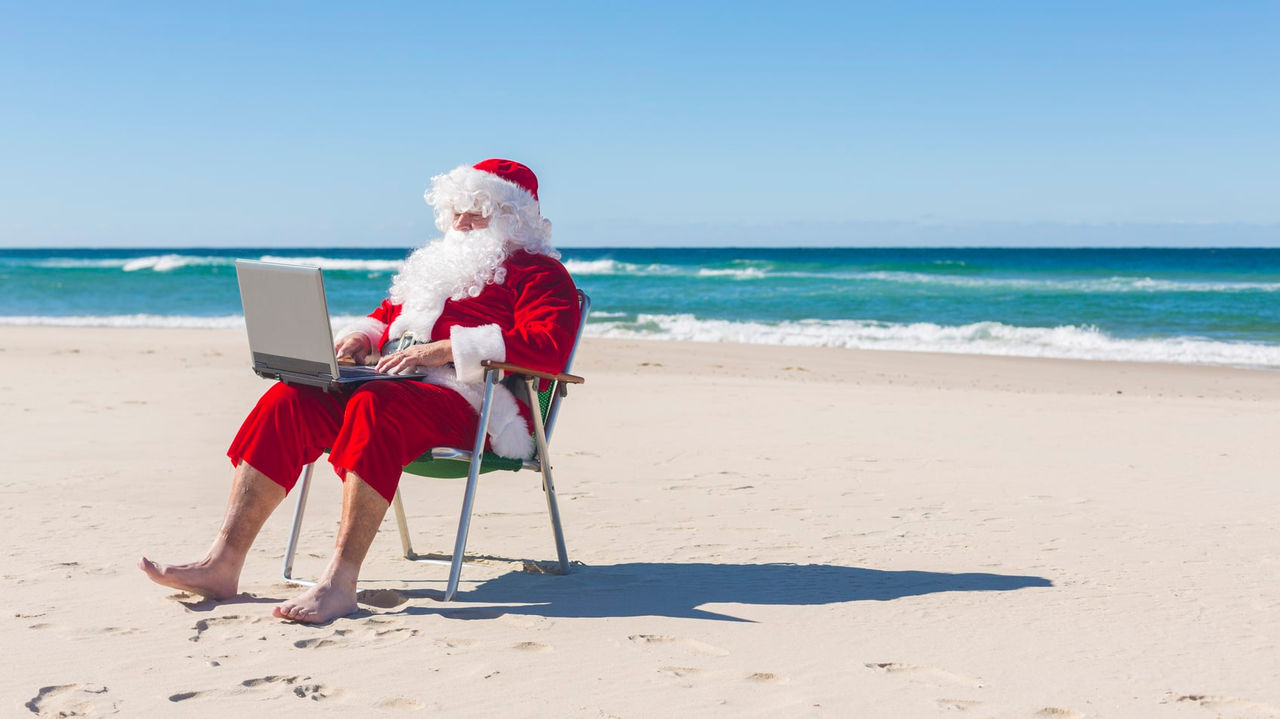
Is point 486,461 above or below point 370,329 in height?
below

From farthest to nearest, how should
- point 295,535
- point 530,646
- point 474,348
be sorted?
point 295,535 → point 474,348 → point 530,646

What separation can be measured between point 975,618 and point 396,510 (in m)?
1.95

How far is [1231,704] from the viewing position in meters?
2.51

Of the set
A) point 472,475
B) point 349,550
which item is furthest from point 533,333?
point 349,550

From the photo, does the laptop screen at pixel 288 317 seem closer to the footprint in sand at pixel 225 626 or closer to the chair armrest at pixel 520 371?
the chair armrest at pixel 520 371

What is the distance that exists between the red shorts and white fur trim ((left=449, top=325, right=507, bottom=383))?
9 cm

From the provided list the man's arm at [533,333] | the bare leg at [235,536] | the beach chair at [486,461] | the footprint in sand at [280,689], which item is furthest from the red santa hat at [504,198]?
the footprint in sand at [280,689]

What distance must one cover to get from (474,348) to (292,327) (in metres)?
0.53

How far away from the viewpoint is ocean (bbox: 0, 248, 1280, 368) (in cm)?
1684

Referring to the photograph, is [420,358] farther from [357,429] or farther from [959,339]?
[959,339]

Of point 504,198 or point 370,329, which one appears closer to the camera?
point 504,198

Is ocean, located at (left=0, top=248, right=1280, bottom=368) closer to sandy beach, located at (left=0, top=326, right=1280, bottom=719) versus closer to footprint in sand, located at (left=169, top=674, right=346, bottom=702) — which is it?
sandy beach, located at (left=0, top=326, right=1280, bottom=719)

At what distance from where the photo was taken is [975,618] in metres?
3.17

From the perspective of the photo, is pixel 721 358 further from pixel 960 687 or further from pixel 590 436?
pixel 960 687
